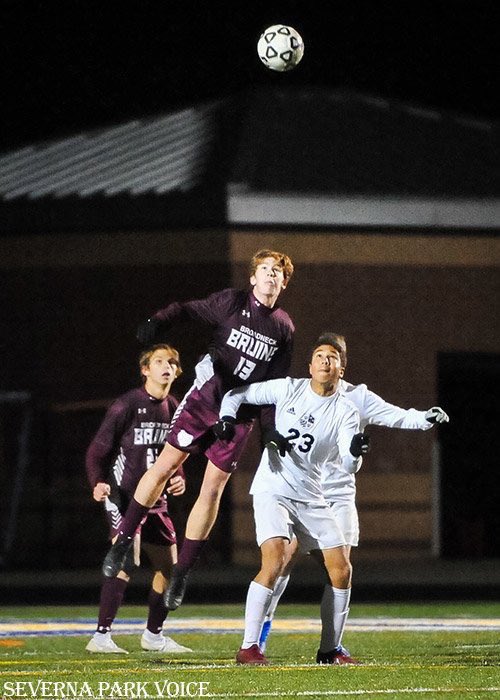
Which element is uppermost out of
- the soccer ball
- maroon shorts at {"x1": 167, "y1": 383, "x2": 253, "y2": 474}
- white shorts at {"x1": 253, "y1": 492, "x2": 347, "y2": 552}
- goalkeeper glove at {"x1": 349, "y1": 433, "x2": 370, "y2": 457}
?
the soccer ball

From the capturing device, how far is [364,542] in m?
21.5

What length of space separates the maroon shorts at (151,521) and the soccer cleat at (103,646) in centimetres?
68

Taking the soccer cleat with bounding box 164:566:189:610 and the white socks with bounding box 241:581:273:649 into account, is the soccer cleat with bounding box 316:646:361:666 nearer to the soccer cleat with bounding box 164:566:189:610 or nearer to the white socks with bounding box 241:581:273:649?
the white socks with bounding box 241:581:273:649

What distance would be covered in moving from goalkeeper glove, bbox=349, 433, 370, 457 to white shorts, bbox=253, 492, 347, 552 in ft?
1.31

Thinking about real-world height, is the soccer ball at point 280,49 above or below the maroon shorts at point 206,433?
above

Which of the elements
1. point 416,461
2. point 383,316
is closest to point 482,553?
point 416,461

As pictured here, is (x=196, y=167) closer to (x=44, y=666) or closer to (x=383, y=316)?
(x=383, y=316)

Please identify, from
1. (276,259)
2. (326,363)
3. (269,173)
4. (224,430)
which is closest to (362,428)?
(326,363)

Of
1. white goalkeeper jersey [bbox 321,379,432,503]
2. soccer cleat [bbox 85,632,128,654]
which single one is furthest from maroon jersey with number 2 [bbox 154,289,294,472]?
soccer cleat [bbox 85,632,128,654]

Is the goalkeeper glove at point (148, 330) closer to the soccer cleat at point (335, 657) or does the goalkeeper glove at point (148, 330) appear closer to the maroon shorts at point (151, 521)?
the maroon shorts at point (151, 521)

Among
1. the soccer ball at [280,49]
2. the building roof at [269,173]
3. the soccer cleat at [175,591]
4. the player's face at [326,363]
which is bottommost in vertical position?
the soccer cleat at [175,591]

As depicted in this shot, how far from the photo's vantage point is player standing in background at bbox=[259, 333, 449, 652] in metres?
9.34

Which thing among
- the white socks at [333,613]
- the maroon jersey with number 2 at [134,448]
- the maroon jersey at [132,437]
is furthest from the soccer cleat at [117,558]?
the white socks at [333,613]

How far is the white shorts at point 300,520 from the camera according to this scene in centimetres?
923
